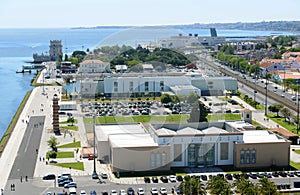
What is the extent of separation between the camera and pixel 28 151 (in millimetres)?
8031

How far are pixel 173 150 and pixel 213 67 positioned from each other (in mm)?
13608

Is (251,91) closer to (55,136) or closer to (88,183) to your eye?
(55,136)

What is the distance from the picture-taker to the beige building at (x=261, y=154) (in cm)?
712

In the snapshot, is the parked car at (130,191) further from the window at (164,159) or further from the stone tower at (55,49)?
the stone tower at (55,49)

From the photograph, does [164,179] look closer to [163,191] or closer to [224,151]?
[163,191]

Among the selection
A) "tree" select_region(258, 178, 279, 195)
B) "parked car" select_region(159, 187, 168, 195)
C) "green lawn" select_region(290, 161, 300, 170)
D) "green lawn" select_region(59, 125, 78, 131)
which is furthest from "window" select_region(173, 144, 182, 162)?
"green lawn" select_region(59, 125, 78, 131)

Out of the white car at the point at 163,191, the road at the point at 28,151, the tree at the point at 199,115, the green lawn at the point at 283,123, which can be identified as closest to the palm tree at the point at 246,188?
the white car at the point at 163,191

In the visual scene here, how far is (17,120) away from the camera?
1081 centimetres

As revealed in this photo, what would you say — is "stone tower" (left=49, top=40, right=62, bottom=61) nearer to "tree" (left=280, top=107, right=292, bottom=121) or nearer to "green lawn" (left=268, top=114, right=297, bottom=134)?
"green lawn" (left=268, top=114, right=297, bottom=134)

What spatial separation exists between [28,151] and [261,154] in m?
3.66

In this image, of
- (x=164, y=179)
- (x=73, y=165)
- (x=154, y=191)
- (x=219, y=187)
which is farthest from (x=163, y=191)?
(x=73, y=165)

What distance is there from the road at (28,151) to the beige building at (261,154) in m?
2.93

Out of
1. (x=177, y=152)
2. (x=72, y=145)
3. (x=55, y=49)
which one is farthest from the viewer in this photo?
(x=55, y=49)

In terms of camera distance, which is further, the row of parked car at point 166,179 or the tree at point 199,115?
the tree at point 199,115
